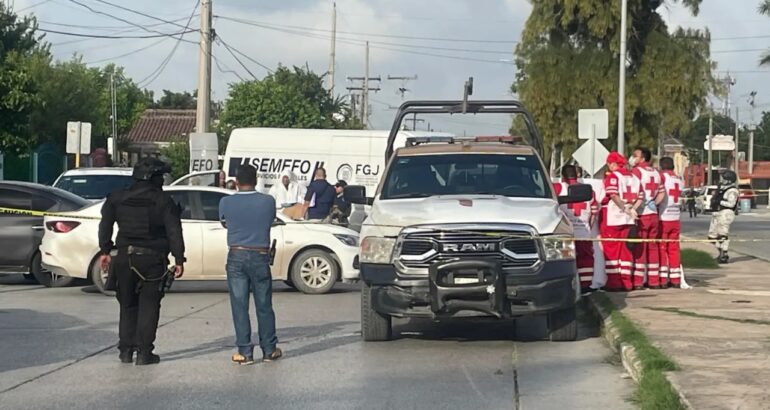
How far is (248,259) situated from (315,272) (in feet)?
20.9

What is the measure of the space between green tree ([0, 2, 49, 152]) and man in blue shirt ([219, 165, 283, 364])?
2332 cm

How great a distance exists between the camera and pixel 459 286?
11.1m

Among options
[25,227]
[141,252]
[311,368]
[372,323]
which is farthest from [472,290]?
[25,227]

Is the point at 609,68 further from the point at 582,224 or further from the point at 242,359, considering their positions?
the point at 242,359

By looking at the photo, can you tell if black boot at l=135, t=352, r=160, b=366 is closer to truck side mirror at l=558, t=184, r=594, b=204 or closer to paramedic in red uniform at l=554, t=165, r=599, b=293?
truck side mirror at l=558, t=184, r=594, b=204

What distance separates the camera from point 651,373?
896 cm

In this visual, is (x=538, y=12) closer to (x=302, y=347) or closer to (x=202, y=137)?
(x=202, y=137)

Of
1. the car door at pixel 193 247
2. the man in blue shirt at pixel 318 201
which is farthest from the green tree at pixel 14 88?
the car door at pixel 193 247

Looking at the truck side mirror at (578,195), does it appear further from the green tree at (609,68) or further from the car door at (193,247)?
the green tree at (609,68)

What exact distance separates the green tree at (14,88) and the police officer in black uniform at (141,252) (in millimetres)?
23086

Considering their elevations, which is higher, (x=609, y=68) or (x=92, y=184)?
(x=609, y=68)

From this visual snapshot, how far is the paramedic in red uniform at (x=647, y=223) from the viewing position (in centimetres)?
1567

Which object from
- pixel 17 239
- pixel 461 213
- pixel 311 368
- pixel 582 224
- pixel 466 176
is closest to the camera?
Result: pixel 311 368

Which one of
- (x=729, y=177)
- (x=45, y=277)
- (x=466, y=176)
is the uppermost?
(x=729, y=177)
